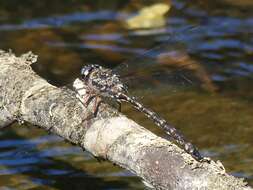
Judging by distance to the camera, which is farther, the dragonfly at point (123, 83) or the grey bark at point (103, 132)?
the dragonfly at point (123, 83)

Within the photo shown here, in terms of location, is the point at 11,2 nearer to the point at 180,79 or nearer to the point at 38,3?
the point at 38,3

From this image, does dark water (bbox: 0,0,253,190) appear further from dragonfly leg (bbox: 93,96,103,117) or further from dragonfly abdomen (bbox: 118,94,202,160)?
dragonfly leg (bbox: 93,96,103,117)

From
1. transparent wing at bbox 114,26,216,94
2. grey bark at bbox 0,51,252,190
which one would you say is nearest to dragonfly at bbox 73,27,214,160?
transparent wing at bbox 114,26,216,94

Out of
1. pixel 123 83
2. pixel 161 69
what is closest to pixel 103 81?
pixel 123 83

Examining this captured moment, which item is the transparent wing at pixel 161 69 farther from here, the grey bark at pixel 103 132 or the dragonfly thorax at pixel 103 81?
the grey bark at pixel 103 132

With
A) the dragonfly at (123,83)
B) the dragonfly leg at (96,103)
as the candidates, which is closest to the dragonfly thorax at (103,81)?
the dragonfly at (123,83)

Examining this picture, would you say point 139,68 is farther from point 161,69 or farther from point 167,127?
point 167,127
